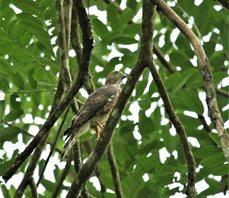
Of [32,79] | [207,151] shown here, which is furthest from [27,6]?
[207,151]

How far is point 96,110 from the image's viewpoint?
6.99 m

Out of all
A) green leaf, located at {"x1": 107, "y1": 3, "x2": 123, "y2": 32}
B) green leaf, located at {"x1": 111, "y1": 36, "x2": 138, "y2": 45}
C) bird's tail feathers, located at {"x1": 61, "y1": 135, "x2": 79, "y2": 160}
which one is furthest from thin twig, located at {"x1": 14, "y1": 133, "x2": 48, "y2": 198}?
green leaf, located at {"x1": 107, "y1": 3, "x2": 123, "y2": 32}

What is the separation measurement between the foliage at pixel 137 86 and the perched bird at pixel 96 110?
24 cm

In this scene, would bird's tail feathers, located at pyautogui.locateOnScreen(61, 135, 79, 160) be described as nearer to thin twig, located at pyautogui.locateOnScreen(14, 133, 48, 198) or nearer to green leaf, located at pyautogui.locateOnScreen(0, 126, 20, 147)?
thin twig, located at pyautogui.locateOnScreen(14, 133, 48, 198)

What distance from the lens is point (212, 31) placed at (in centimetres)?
729

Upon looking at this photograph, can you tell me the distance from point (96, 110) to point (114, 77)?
66 centimetres

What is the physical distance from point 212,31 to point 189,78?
4.01ft

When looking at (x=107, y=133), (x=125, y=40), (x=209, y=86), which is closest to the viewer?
(x=209, y=86)

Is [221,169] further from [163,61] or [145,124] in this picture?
[163,61]

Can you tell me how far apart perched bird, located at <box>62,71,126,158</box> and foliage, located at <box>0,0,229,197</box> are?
9.4 inches

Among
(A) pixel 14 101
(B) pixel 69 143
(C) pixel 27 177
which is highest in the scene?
(A) pixel 14 101

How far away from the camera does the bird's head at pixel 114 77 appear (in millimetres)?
7328

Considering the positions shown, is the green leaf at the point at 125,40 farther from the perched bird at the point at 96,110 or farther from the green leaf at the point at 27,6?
the green leaf at the point at 27,6

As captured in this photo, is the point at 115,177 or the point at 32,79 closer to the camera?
the point at 115,177
